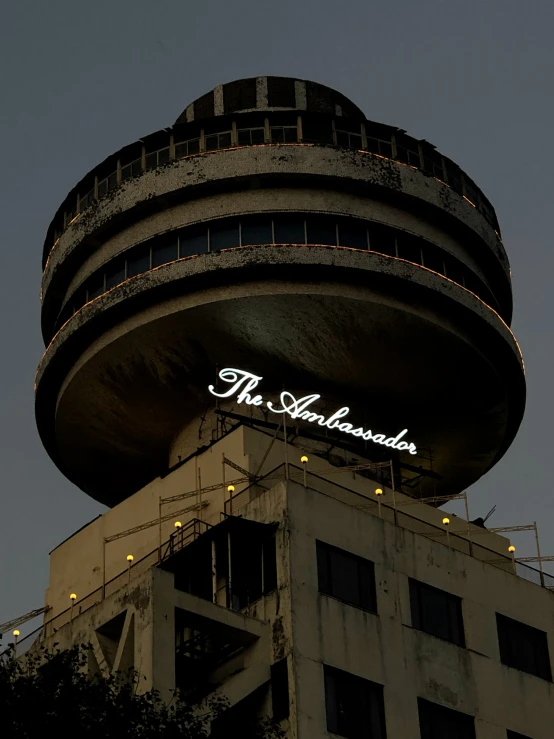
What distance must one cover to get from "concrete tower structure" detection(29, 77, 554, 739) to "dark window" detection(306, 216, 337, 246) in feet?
0.27

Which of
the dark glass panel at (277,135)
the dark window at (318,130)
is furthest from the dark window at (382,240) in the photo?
the dark glass panel at (277,135)

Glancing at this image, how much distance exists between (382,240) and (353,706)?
19180 millimetres

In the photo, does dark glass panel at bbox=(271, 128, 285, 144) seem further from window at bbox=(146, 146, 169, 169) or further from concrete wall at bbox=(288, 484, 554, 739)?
concrete wall at bbox=(288, 484, 554, 739)

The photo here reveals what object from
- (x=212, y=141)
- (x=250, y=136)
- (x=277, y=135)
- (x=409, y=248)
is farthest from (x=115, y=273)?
(x=409, y=248)

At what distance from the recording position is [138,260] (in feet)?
196

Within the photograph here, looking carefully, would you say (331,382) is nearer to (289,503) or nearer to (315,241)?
(315,241)

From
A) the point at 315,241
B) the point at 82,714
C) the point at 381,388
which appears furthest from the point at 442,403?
the point at 82,714

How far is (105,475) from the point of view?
65.1 m

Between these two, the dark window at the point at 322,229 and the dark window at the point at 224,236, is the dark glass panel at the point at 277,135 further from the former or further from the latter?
the dark window at the point at 224,236

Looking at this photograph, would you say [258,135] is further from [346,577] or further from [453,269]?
[346,577]

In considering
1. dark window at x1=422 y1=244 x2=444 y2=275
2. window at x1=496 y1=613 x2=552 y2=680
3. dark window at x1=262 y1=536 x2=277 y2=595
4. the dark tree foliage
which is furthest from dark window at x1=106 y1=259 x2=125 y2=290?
the dark tree foliage

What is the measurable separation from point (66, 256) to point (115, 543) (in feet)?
38.3

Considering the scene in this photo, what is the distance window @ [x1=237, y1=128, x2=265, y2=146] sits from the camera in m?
60.4

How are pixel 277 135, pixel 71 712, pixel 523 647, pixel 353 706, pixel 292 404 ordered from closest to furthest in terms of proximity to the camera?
1. pixel 71 712
2. pixel 353 706
3. pixel 523 647
4. pixel 292 404
5. pixel 277 135
